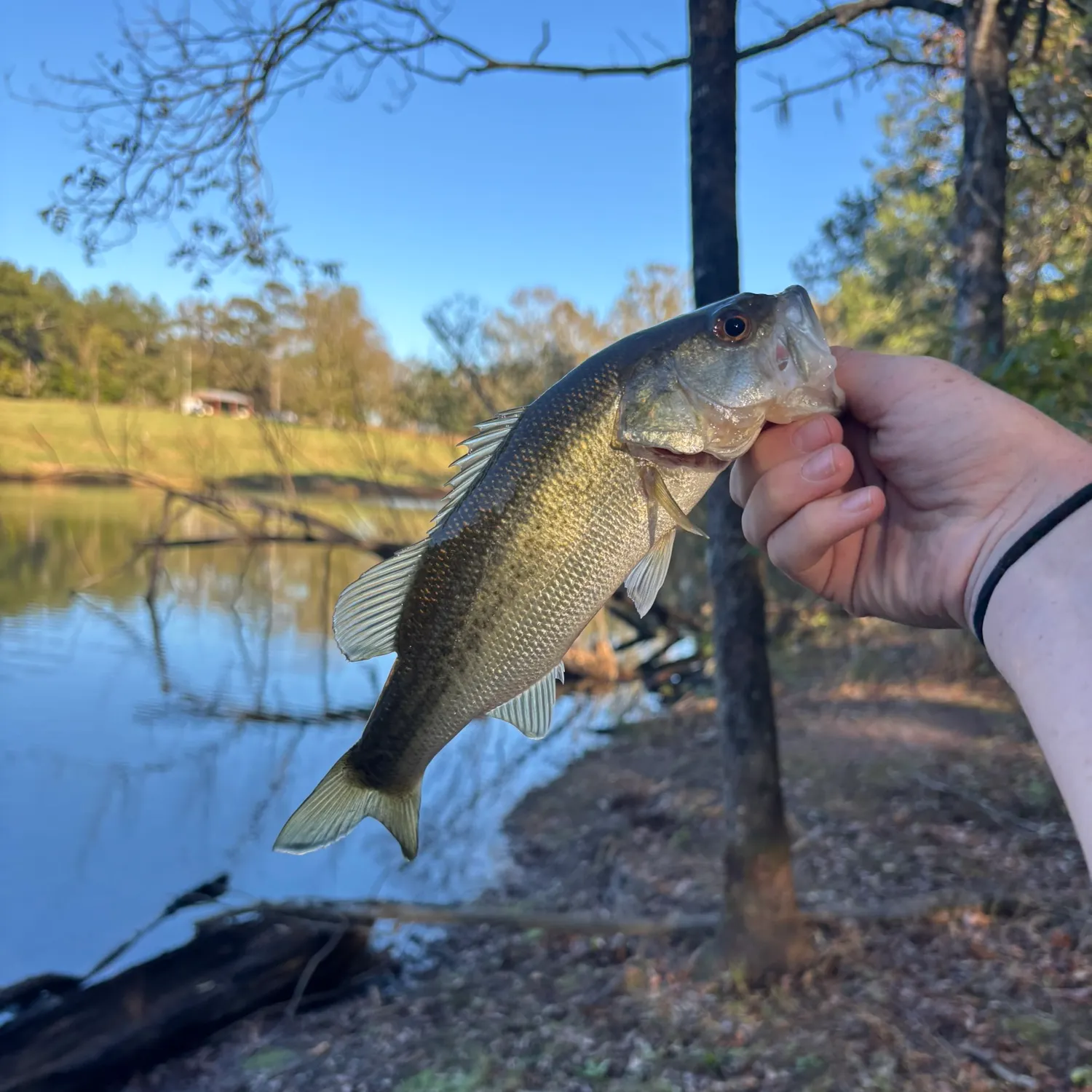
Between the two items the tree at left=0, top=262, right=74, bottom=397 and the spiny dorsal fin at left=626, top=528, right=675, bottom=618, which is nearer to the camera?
the spiny dorsal fin at left=626, top=528, right=675, bottom=618

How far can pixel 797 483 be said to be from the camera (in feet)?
5.75

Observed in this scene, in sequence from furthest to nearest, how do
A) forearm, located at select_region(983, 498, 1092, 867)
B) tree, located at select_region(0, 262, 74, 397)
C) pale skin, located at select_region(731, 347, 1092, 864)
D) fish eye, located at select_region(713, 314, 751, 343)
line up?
tree, located at select_region(0, 262, 74, 397) → fish eye, located at select_region(713, 314, 751, 343) → pale skin, located at select_region(731, 347, 1092, 864) → forearm, located at select_region(983, 498, 1092, 867)

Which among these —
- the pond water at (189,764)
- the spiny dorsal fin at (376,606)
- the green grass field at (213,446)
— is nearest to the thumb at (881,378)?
the spiny dorsal fin at (376,606)

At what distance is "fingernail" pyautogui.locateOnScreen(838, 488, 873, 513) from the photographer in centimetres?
169

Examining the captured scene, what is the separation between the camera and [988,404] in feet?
5.82

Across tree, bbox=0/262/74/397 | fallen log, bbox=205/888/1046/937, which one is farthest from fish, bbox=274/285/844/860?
tree, bbox=0/262/74/397

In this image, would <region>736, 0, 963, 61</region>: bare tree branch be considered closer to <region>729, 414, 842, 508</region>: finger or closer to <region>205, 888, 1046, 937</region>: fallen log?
<region>729, 414, 842, 508</region>: finger

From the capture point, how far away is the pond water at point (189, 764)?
6.52m

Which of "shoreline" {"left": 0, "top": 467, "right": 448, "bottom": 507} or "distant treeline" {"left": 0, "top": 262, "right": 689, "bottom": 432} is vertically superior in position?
"distant treeline" {"left": 0, "top": 262, "right": 689, "bottom": 432}

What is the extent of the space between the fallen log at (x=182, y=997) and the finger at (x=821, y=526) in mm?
4374

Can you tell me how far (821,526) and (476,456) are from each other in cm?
78

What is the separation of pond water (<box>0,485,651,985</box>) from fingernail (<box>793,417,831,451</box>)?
521 cm

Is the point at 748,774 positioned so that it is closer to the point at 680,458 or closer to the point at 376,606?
the point at 680,458

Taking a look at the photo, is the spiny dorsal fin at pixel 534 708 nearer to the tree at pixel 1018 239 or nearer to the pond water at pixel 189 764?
the tree at pixel 1018 239
